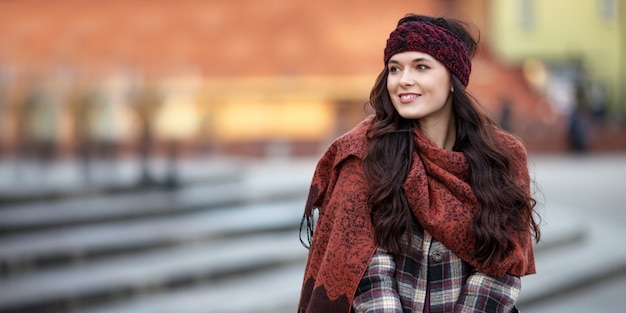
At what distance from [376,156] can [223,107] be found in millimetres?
18333

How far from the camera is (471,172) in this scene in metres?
2.36

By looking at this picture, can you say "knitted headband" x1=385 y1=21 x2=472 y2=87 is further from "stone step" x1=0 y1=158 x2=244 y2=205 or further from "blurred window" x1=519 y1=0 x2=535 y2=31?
"blurred window" x1=519 y1=0 x2=535 y2=31

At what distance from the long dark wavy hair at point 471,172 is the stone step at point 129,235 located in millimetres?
3932

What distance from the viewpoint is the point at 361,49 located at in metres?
22.9

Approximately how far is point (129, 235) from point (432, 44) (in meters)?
4.50

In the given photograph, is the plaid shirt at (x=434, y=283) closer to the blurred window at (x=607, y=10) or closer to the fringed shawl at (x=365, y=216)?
the fringed shawl at (x=365, y=216)

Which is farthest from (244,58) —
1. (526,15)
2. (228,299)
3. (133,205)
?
(228,299)

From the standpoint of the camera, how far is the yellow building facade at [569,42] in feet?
98.6

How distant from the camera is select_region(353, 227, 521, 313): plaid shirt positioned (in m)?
2.29

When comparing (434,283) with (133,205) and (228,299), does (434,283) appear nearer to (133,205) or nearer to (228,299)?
(228,299)

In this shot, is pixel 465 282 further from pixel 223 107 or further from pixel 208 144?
pixel 223 107

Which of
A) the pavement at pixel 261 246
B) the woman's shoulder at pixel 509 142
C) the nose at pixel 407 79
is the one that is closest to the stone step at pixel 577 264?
the pavement at pixel 261 246

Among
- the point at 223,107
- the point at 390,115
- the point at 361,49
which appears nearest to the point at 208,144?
the point at 223,107

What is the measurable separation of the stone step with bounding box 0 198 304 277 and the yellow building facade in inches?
909
